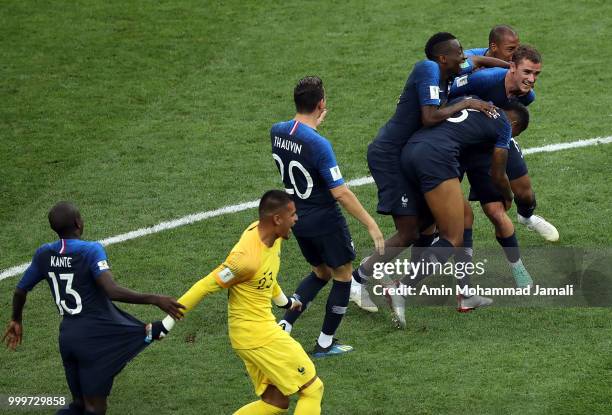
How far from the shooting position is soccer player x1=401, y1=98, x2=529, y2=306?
1013 centimetres

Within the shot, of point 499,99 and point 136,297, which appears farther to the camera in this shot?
point 499,99

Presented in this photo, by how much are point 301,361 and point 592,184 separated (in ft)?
18.7

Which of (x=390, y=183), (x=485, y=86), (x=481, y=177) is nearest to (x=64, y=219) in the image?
(x=390, y=183)

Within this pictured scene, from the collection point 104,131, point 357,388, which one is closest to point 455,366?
point 357,388

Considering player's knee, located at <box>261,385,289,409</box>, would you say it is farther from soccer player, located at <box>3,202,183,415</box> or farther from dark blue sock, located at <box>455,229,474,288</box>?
dark blue sock, located at <box>455,229,474,288</box>

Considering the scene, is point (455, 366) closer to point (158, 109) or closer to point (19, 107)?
point (158, 109)

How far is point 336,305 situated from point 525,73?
9.06ft

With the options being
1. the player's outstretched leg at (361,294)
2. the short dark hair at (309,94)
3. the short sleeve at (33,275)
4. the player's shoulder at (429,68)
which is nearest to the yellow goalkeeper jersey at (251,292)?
the short sleeve at (33,275)

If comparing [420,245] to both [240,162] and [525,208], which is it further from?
[240,162]

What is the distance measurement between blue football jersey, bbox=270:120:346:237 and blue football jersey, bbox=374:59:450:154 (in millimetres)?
1079

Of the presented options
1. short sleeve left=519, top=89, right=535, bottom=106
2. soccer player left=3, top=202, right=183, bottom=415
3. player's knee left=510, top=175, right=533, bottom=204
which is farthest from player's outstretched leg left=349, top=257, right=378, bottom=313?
soccer player left=3, top=202, right=183, bottom=415

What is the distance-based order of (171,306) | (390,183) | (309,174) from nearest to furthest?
(171,306) → (309,174) → (390,183)

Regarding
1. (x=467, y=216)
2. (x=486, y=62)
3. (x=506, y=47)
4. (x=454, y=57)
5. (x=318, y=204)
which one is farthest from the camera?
(x=506, y=47)

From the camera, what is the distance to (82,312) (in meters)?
8.47
